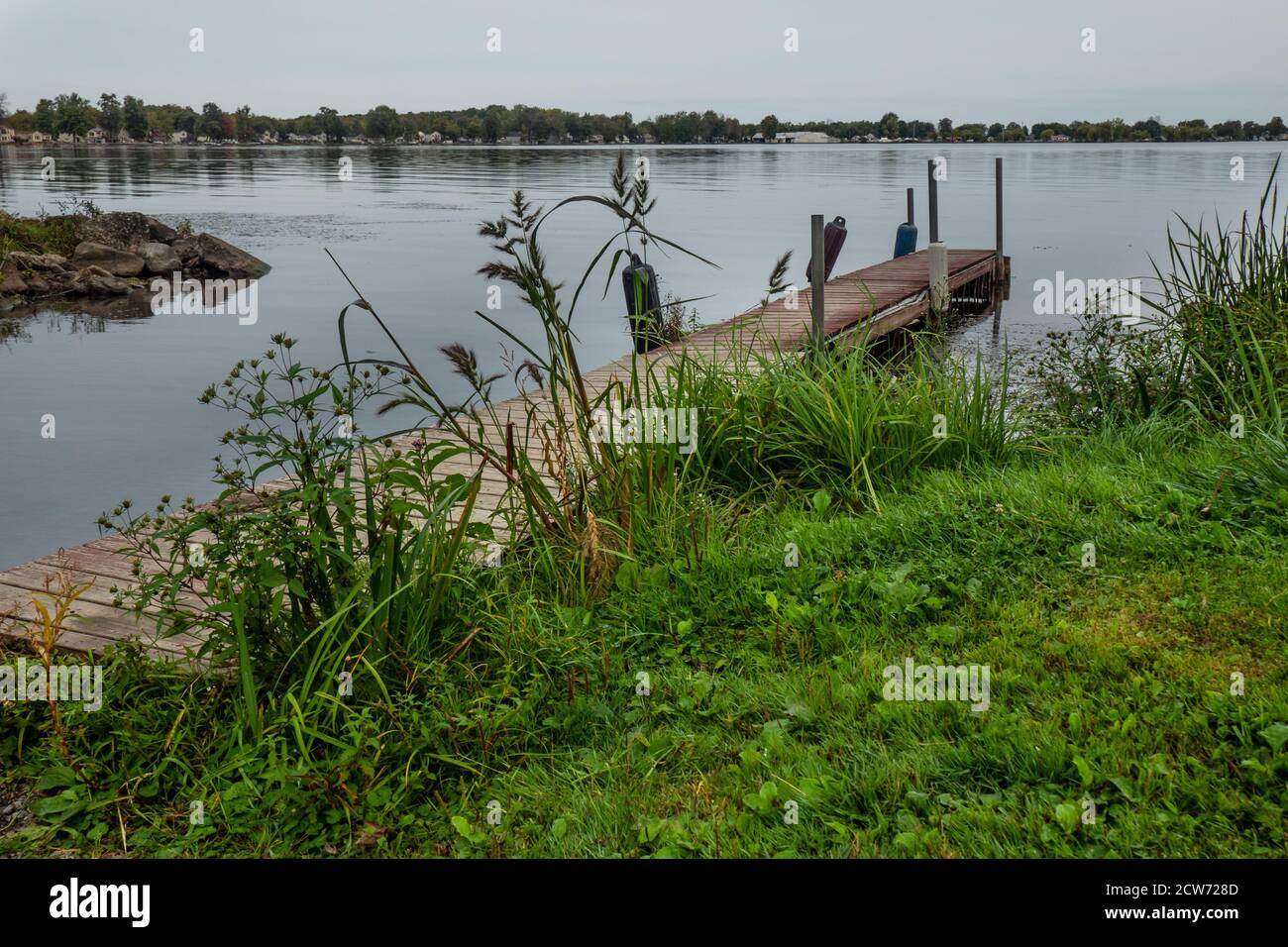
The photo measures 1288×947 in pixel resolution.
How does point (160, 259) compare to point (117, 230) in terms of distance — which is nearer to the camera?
point (160, 259)

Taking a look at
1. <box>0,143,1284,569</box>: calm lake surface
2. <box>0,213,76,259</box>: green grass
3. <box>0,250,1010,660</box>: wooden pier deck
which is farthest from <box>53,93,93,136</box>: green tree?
<box>0,250,1010,660</box>: wooden pier deck

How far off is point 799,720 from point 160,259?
2185cm

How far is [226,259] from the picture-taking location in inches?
920

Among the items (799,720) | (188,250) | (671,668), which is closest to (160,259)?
(188,250)

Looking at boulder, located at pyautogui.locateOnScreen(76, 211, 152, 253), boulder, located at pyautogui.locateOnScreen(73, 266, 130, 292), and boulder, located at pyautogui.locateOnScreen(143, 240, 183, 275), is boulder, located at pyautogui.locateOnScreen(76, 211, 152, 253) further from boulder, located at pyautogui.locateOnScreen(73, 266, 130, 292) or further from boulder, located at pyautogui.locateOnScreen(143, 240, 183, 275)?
boulder, located at pyautogui.locateOnScreen(73, 266, 130, 292)

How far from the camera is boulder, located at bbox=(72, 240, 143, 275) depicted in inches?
860

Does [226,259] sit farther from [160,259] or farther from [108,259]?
[108,259]

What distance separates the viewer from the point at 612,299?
2309 centimetres

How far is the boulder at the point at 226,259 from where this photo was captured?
22.8 meters

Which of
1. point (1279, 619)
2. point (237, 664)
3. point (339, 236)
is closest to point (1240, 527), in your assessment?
point (1279, 619)

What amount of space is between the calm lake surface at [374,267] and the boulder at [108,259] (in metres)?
2.61

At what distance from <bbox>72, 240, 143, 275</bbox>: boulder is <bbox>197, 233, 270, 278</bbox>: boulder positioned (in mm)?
1300
